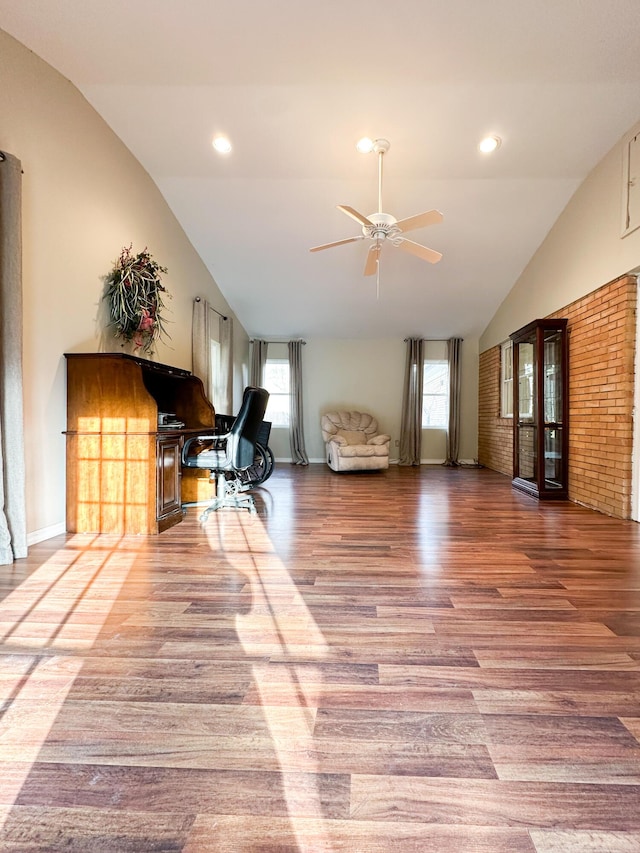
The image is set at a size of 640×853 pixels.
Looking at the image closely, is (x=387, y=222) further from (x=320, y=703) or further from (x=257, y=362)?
(x=257, y=362)

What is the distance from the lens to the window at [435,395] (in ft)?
28.1

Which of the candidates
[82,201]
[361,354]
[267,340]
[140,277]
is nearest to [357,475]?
[361,354]

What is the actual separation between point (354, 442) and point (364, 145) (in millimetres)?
4712

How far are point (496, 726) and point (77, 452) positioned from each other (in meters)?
3.18

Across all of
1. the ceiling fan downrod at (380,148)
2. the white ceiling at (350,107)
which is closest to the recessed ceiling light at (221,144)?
the white ceiling at (350,107)

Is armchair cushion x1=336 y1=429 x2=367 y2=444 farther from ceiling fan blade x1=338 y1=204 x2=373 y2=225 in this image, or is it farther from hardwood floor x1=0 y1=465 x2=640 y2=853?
hardwood floor x1=0 y1=465 x2=640 y2=853

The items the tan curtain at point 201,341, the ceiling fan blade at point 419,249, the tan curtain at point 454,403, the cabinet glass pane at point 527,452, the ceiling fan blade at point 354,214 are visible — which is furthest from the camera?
the tan curtain at point 454,403

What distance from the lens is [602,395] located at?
4156mm

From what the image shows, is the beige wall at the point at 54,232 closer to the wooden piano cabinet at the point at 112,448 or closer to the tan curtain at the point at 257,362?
the wooden piano cabinet at the point at 112,448

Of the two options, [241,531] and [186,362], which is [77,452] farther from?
[186,362]

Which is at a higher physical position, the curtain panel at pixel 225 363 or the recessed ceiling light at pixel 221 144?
the recessed ceiling light at pixel 221 144

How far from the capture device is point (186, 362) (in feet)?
18.7

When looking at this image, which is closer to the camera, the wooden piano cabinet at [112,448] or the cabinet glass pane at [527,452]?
the wooden piano cabinet at [112,448]

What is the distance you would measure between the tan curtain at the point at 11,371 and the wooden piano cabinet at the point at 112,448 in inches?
24.4
